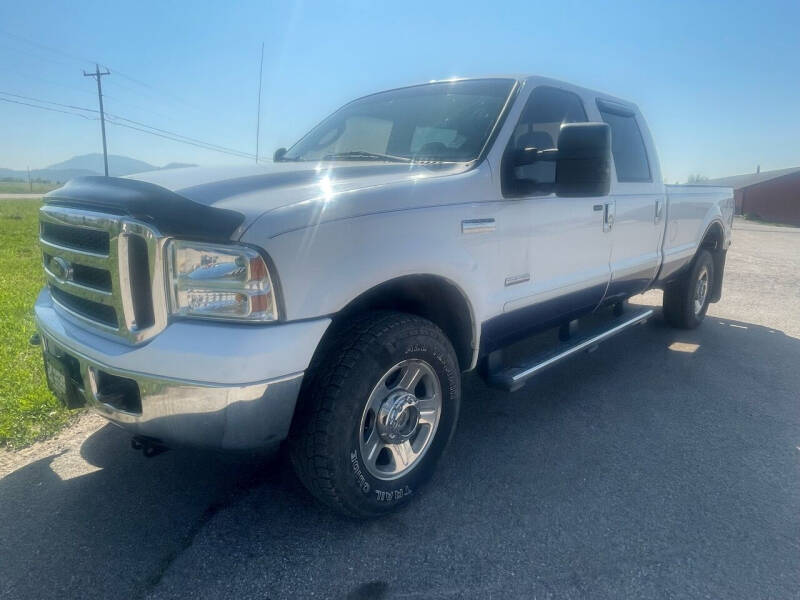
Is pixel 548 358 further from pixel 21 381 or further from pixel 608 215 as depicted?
pixel 21 381

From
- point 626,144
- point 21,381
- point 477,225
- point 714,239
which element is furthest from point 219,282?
point 714,239

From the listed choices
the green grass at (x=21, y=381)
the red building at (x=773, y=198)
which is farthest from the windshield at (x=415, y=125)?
the red building at (x=773, y=198)

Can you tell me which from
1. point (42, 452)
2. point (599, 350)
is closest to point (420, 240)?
point (42, 452)

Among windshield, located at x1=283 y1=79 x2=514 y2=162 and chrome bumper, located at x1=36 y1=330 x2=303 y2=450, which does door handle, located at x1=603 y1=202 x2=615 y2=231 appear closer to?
windshield, located at x1=283 y1=79 x2=514 y2=162

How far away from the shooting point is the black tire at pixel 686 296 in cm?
557

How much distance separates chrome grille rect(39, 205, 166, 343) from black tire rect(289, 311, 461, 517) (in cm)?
62

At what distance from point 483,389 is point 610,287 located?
116 cm

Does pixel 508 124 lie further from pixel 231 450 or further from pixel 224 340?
pixel 231 450

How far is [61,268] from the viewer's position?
2412 millimetres

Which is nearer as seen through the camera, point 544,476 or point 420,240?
point 420,240

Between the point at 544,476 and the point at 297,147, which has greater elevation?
the point at 297,147

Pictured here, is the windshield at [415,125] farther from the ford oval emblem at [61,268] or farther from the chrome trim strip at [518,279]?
the ford oval emblem at [61,268]

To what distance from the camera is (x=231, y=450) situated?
1.99 metres

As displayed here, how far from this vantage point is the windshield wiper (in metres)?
3.08
